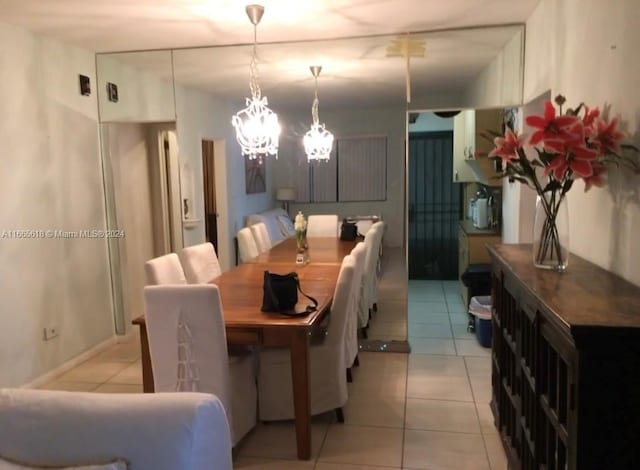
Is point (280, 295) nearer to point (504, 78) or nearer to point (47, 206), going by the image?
point (47, 206)

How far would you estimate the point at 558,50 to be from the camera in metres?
2.73

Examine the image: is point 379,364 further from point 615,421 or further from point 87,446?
point 87,446

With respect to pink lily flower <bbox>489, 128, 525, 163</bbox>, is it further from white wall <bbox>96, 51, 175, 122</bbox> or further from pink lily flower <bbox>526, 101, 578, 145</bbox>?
white wall <bbox>96, 51, 175, 122</bbox>

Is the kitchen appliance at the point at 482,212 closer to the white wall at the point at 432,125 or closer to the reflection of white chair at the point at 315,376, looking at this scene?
the white wall at the point at 432,125

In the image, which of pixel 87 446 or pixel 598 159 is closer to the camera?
pixel 87 446

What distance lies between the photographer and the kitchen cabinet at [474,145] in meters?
4.20

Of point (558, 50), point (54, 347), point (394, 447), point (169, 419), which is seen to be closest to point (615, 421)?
point (169, 419)

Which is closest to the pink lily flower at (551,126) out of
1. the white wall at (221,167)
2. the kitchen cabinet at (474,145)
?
the kitchen cabinet at (474,145)

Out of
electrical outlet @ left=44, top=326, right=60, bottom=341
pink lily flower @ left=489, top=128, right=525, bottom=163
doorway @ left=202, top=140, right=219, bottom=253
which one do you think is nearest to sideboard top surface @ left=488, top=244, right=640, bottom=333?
pink lily flower @ left=489, top=128, right=525, bottom=163

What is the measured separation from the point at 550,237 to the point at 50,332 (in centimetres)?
343

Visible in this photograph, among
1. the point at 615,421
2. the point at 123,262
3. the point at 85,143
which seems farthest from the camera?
the point at 123,262

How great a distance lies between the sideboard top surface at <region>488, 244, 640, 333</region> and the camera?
129 cm

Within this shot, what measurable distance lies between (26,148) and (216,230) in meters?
2.25

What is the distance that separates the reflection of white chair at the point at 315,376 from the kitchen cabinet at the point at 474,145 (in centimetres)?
167
